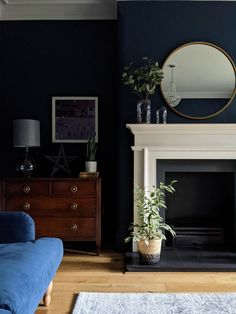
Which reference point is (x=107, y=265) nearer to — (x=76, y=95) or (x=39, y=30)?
(x=76, y=95)

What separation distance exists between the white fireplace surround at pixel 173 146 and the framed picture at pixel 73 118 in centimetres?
64

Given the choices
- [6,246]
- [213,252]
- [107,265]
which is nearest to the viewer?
[6,246]

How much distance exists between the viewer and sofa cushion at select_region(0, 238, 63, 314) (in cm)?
133

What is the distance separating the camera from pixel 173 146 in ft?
11.7

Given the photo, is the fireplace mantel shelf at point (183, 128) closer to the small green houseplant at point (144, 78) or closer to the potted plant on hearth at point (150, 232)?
the small green houseplant at point (144, 78)

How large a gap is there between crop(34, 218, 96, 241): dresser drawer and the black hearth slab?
1.34 feet

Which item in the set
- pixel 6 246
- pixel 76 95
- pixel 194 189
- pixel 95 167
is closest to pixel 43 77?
pixel 76 95

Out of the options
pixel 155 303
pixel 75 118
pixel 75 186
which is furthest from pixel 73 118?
pixel 155 303

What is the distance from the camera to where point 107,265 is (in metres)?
3.21

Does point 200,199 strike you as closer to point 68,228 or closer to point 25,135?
point 68,228

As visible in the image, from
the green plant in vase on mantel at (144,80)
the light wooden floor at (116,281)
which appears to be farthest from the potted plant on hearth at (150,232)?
the green plant in vase on mantel at (144,80)

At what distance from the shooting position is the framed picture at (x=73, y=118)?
4.00 metres

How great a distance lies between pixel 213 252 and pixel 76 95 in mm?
2083

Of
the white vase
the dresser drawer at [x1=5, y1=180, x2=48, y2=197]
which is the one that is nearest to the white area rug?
the dresser drawer at [x1=5, y1=180, x2=48, y2=197]
